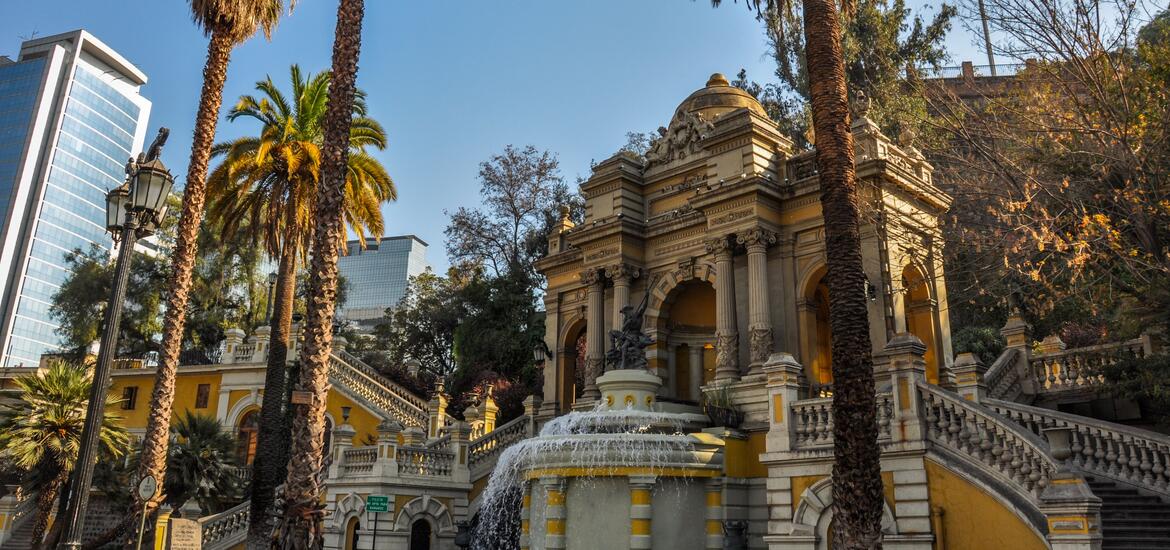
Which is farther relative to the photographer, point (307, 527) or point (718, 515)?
point (718, 515)

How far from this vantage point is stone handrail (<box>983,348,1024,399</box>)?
18.4 meters

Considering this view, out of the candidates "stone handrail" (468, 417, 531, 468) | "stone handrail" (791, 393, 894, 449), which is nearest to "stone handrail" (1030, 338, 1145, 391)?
"stone handrail" (791, 393, 894, 449)

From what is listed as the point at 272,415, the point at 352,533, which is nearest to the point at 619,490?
the point at 352,533

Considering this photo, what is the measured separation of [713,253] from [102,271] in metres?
34.6

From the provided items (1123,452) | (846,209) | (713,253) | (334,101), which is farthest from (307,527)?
(713,253)

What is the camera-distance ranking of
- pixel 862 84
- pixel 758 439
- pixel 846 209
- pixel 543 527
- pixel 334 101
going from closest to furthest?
pixel 846 209 → pixel 334 101 → pixel 543 527 → pixel 758 439 → pixel 862 84

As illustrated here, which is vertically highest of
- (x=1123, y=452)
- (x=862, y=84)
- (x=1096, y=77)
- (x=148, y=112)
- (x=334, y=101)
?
(x=148, y=112)

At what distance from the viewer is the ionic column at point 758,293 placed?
2175 cm

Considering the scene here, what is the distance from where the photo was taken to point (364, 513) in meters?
20.4

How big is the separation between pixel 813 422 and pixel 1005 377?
656 centimetres

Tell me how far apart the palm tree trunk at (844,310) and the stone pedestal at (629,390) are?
9.77 metres

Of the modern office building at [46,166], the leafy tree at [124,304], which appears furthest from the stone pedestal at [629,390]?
the modern office building at [46,166]

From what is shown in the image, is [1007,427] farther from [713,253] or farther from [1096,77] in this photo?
[713,253]

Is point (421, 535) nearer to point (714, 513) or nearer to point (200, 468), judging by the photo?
point (200, 468)
